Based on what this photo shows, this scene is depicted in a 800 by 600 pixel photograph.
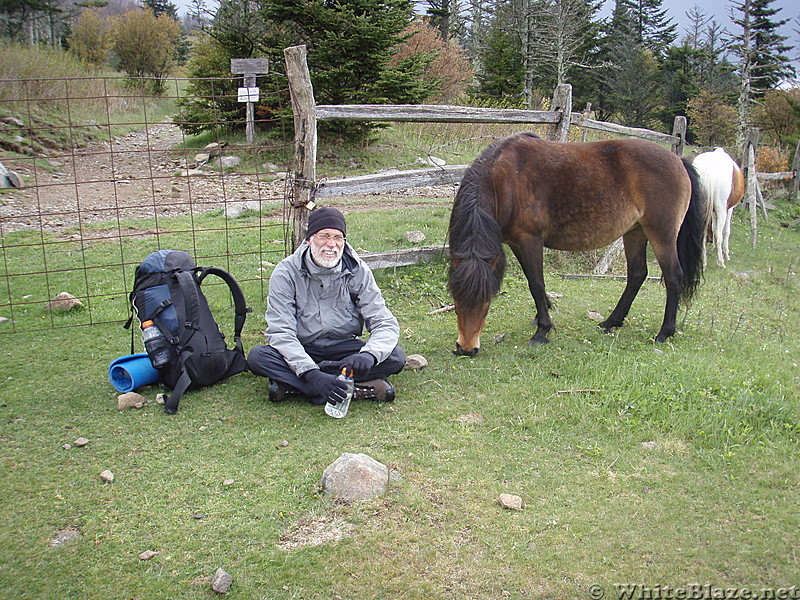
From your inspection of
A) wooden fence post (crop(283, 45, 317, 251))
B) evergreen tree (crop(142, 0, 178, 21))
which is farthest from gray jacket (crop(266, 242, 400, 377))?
evergreen tree (crop(142, 0, 178, 21))

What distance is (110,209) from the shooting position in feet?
32.7

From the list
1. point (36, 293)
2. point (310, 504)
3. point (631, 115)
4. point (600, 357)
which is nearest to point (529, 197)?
point (600, 357)

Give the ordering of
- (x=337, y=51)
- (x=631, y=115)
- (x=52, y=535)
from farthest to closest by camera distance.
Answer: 1. (x=631, y=115)
2. (x=337, y=51)
3. (x=52, y=535)

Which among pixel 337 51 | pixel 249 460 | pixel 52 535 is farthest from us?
pixel 337 51

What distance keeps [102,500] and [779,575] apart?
10.5 feet

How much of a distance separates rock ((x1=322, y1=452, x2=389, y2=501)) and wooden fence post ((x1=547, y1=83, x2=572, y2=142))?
5681 millimetres

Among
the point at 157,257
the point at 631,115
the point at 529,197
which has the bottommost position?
the point at 157,257

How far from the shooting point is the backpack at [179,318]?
4188 millimetres

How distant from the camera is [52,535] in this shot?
2844 millimetres

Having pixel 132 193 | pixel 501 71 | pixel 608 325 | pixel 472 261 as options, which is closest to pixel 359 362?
pixel 472 261

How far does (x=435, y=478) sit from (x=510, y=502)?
1.48 feet

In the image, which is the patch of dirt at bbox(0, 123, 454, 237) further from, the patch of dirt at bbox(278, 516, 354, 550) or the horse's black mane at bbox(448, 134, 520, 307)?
the patch of dirt at bbox(278, 516, 354, 550)

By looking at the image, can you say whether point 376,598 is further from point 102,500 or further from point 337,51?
point 337,51

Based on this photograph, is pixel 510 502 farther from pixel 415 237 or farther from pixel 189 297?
pixel 415 237
